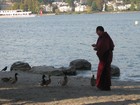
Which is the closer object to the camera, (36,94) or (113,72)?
(36,94)

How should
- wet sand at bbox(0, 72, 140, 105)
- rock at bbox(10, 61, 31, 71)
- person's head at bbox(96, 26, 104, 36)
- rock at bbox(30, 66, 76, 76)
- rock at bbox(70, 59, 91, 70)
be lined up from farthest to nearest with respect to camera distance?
rock at bbox(70, 59, 91, 70), rock at bbox(10, 61, 31, 71), rock at bbox(30, 66, 76, 76), person's head at bbox(96, 26, 104, 36), wet sand at bbox(0, 72, 140, 105)

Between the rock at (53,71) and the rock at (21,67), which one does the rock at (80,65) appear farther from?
the rock at (21,67)

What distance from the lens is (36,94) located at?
45.2 feet

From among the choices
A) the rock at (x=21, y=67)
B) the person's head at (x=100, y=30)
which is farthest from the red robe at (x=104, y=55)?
the rock at (x=21, y=67)

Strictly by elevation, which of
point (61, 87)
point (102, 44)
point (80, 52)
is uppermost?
point (102, 44)

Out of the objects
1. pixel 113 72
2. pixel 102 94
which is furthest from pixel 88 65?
pixel 102 94

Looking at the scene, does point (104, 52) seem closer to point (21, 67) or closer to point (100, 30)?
Answer: point (100, 30)

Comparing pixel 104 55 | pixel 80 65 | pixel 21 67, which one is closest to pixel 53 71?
pixel 21 67

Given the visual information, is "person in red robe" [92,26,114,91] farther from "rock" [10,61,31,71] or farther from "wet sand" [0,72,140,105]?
"rock" [10,61,31,71]

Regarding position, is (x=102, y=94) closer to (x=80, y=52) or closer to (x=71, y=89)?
(x=71, y=89)

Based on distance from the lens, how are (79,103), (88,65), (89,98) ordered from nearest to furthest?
(79,103), (89,98), (88,65)

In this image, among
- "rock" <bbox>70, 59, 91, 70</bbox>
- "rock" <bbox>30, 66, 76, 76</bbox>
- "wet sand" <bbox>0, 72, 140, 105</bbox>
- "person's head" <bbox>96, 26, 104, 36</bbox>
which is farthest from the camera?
"rock" <bbox>70, 59, 91, 70</bbox>

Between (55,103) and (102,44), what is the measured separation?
9.57 feet

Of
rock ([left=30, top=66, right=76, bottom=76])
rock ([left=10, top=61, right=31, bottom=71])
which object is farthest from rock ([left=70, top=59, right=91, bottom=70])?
rock ([left=10, top=61, right=31, bottom=71])
